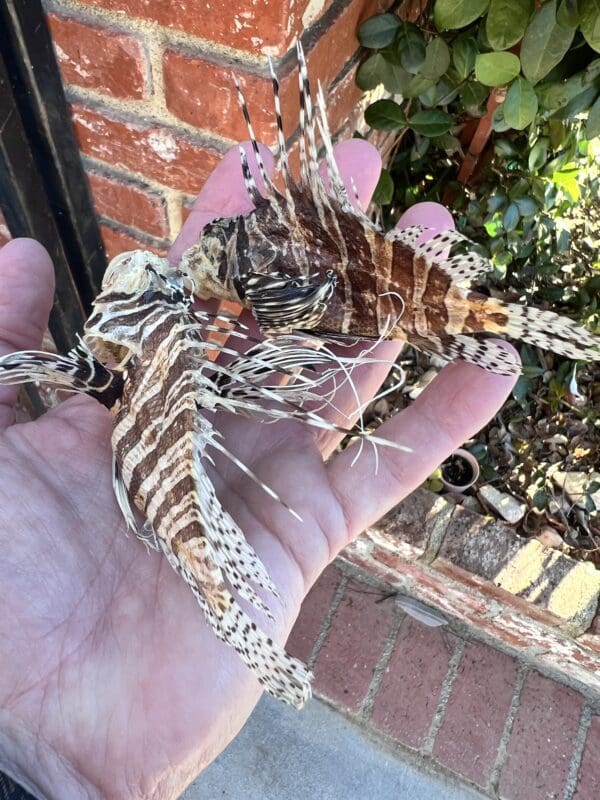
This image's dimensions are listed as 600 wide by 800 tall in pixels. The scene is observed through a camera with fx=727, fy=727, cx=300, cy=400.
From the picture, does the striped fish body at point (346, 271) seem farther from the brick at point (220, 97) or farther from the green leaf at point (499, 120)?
the green leaf at point (499, 120)

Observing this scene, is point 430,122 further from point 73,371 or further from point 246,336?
point 73,371

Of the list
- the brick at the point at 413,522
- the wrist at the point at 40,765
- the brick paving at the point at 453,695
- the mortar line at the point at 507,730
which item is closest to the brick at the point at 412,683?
the brick paving at the point at 453,695

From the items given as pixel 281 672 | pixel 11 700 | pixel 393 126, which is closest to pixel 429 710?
pixel 281 672

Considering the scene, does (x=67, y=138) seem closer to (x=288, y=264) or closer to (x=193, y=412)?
(x=288, y=264)

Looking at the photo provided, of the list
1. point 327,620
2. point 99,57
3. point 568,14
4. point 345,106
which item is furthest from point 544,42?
point 327,620

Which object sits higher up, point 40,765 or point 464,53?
point 464,53

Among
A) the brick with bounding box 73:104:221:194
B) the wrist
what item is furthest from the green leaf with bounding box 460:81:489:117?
the wrist

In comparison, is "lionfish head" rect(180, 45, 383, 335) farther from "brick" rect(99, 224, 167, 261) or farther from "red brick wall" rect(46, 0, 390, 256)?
"brick" rect(99, 224, 167, 261)

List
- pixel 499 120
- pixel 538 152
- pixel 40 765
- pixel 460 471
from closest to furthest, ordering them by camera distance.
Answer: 1. pixel 40 765
2. pixel 499 120
3. pixel 538 152
4. pixel 460 471
